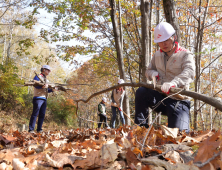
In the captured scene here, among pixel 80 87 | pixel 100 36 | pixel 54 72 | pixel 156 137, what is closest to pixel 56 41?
pixel 100 36

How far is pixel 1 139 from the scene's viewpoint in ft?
7.28

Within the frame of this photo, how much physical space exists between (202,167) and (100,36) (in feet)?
39.6

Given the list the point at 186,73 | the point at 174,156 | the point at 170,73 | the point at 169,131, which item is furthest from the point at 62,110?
the point at 174,156

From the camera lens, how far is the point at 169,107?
9.79 ft

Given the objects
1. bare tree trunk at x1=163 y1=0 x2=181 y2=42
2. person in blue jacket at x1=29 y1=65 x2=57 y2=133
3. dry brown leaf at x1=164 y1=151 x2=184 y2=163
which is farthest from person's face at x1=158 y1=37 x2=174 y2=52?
person in blue jacket at x1=29 y1=65 x2=57 y2=133

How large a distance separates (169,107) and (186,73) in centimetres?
63

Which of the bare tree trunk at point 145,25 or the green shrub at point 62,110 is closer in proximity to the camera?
the bare tree trunk at point 145,25

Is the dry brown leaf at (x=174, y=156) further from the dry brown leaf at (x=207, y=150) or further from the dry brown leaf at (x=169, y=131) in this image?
the dry brown leaf at (x=169, y=131)

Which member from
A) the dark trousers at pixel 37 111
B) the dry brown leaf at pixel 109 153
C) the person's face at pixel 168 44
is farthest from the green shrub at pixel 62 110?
the dry brown leaf at pixel 109 153

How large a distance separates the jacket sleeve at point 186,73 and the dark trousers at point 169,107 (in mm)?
404

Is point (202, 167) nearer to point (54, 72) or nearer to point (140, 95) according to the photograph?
point (140, 95)

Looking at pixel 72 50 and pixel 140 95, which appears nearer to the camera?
pixel 140 95

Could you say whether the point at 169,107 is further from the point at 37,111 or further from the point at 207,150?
the point at 37,111

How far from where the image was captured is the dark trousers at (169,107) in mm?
2943
